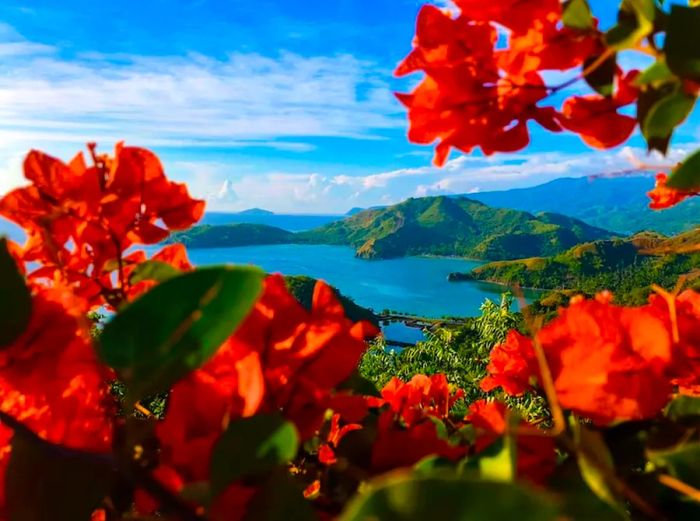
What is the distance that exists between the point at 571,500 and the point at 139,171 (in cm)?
42

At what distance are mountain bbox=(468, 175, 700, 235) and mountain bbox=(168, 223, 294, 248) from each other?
47634 mm

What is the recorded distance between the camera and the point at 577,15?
39 centimetres

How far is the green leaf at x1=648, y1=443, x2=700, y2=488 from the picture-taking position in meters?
0.28

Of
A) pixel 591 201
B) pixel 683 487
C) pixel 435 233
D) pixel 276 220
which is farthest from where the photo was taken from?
pixel 591 201

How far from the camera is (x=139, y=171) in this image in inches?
19.9

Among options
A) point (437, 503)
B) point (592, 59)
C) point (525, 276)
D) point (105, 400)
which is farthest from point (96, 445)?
point (525, 276)

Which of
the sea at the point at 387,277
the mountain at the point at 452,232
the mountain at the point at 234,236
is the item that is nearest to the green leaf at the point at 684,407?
the sea at the point at 387,277

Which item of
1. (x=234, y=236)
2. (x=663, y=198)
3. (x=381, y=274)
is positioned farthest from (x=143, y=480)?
(x=234, y=236)

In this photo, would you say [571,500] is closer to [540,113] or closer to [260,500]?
[260,500]

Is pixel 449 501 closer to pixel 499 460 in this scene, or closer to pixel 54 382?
pixel 499 460

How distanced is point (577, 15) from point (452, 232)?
71529 millimetres

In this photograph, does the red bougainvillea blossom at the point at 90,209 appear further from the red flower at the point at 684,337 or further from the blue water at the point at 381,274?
the blue water at the point at 381,274

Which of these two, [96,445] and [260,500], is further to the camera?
[96,445]

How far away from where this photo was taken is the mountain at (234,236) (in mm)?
61719
